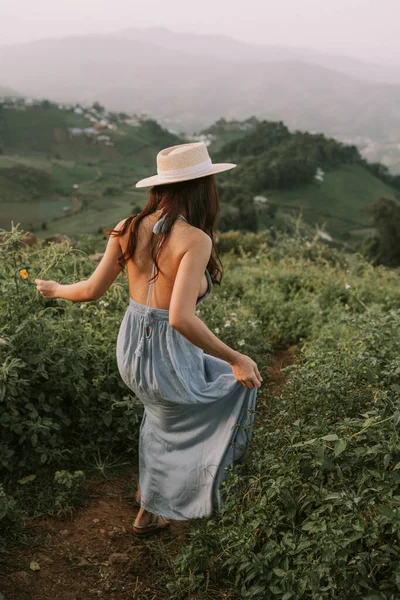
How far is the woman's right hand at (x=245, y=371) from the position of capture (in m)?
2.31

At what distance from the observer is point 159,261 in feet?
7.75

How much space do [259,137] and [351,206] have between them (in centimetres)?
850

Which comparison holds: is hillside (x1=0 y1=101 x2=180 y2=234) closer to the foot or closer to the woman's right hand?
the foot

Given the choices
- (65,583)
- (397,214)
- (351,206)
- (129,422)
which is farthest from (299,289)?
(351,206)

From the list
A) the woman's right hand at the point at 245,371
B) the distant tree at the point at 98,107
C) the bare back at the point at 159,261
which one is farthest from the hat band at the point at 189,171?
the distant tree at the point at 98,107

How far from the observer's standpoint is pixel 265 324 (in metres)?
5.35

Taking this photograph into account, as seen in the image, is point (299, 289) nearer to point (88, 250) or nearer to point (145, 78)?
point (88, 250)

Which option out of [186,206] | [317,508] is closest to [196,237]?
[186,206]

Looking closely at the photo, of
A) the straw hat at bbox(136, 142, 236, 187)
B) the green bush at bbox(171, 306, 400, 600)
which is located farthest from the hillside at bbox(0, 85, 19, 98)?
the green bush at bbox(171, 306, 400, 600)

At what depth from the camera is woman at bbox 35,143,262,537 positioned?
7.39 ft

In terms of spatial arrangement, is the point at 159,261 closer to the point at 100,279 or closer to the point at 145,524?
the point at 100,279

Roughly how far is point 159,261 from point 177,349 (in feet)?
1.25

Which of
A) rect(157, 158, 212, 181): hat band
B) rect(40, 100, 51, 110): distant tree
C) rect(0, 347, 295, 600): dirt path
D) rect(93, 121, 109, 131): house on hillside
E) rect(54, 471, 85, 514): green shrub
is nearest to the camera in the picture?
rect(157, 158, 212, 181): hat band

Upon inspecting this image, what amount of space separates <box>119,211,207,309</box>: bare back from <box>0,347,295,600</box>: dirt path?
45.1 inches
